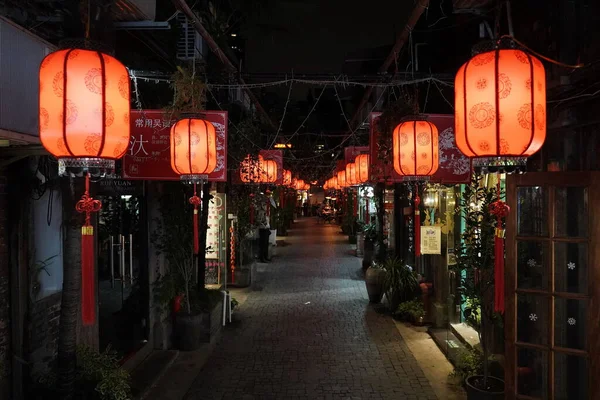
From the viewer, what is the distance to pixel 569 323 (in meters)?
6.28

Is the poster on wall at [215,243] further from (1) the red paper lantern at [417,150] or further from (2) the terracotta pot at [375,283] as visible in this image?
(1) the red paper lantern at [417,150]

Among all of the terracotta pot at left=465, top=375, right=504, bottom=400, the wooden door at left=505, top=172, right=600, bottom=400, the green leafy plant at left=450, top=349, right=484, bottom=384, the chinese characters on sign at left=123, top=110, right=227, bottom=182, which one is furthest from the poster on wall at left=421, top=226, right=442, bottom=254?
the chinese characters on sign at left=123, top=110, right=227, bottom=182

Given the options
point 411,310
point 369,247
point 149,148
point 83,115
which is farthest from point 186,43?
point 369,247

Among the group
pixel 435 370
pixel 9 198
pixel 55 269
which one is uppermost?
pixel 9 198

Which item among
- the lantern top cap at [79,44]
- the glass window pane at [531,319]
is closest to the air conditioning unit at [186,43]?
the lantern top cap at [79,44]

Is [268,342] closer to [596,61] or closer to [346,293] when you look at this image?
[346,293]

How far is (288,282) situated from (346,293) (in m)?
3.09

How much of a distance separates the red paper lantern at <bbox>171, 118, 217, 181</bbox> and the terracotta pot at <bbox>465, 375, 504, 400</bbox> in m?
5.43

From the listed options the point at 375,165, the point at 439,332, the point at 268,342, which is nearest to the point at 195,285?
the point at 268,342

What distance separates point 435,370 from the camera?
31.4ft

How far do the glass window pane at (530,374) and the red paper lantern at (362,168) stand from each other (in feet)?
29.3

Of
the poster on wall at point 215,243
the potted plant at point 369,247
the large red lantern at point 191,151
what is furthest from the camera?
the potted plant at point 369,247

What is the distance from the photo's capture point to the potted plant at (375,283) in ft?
49.1

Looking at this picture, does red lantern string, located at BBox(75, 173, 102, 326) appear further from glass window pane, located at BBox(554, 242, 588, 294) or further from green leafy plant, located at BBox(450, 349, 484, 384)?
green leafy plant, located at BBox(450, 349, 484, 384)
